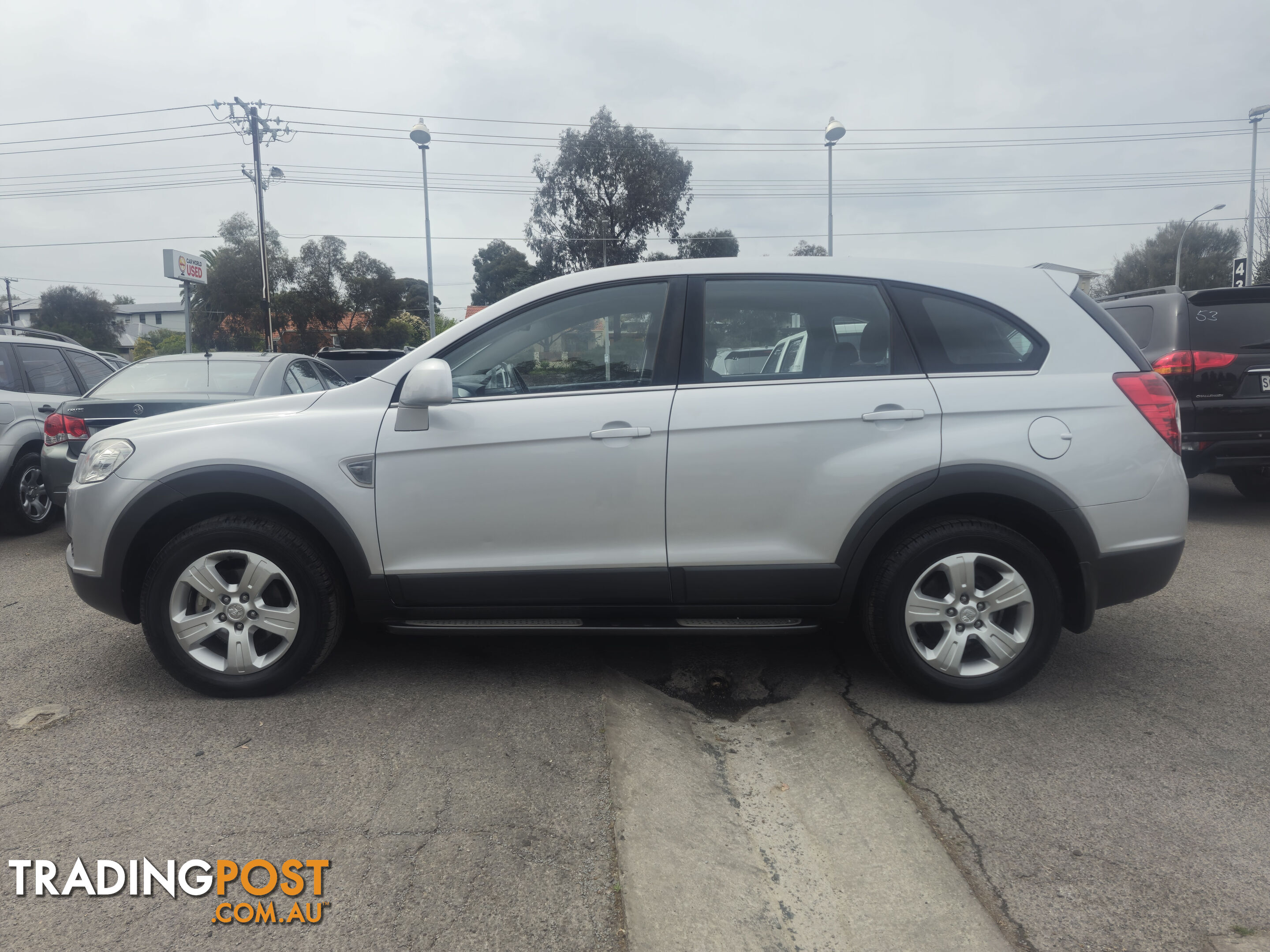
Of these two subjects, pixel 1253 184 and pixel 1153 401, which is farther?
pixel 1253 184

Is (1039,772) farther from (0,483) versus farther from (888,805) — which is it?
(0,483)

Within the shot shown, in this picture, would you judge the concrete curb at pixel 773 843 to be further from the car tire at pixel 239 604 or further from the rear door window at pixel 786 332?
the rear door window at pixel 786 332

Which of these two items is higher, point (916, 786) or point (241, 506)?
point (241, 506)

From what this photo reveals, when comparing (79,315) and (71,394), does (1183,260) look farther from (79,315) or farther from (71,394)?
(79,315)

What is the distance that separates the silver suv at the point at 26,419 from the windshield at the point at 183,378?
95 centimetres

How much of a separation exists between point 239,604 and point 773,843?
2.26m

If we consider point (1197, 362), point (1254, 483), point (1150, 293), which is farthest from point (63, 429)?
point (1254, 483)

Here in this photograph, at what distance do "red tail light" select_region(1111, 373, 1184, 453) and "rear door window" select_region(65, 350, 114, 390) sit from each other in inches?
328

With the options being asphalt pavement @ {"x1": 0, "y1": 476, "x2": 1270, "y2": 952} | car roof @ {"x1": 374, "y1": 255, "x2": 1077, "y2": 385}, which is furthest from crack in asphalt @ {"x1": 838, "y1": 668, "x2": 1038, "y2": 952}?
car roof @ {"x1": 374, "y1": 255, "x2": 1077, "y2": 385}

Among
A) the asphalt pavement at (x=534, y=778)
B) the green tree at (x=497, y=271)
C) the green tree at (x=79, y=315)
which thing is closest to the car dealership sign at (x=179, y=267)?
the asphalt pavement at (x=534, y=778)

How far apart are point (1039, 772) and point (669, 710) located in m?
1.36

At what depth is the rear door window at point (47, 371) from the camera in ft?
24.8

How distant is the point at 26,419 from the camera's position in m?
7.34

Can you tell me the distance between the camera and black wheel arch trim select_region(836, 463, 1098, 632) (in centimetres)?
331
